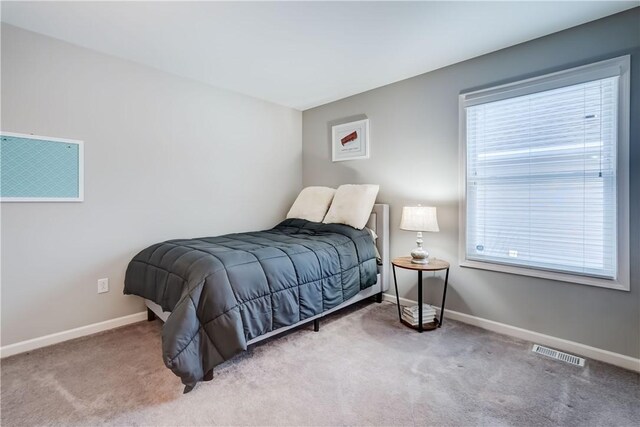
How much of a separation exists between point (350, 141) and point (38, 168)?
9.32 ft

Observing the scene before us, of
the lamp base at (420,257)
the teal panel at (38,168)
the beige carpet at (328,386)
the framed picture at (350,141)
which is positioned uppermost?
the framed picture at (350,141)

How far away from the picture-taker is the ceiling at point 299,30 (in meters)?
1.94

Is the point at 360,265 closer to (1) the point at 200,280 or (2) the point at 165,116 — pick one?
(1) the point at 200,280

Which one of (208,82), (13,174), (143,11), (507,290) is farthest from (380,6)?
(13,174)

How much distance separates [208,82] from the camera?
123 inches

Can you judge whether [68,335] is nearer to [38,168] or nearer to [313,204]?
[38,168]

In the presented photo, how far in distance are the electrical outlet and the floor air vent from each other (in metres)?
3.40

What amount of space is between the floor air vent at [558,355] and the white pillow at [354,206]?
5.44 ft

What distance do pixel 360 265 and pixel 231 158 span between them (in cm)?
186

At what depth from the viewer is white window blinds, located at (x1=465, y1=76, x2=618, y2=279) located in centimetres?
203

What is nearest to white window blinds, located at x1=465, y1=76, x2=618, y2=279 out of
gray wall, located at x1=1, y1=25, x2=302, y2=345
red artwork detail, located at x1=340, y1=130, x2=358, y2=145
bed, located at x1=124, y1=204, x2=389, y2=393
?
bed, located at x1=124, y1=204, x2=389, y2=393

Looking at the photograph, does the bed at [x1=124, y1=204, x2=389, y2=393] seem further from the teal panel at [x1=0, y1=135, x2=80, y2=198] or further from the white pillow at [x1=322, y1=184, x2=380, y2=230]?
the teal panel at [x1=0, y1=135, x2=80, y2=198]

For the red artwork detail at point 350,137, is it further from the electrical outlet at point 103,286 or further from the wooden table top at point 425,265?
the electrical outlet at point 103,286

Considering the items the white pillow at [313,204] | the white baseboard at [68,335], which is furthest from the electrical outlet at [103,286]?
the white pillow at [313,204]
